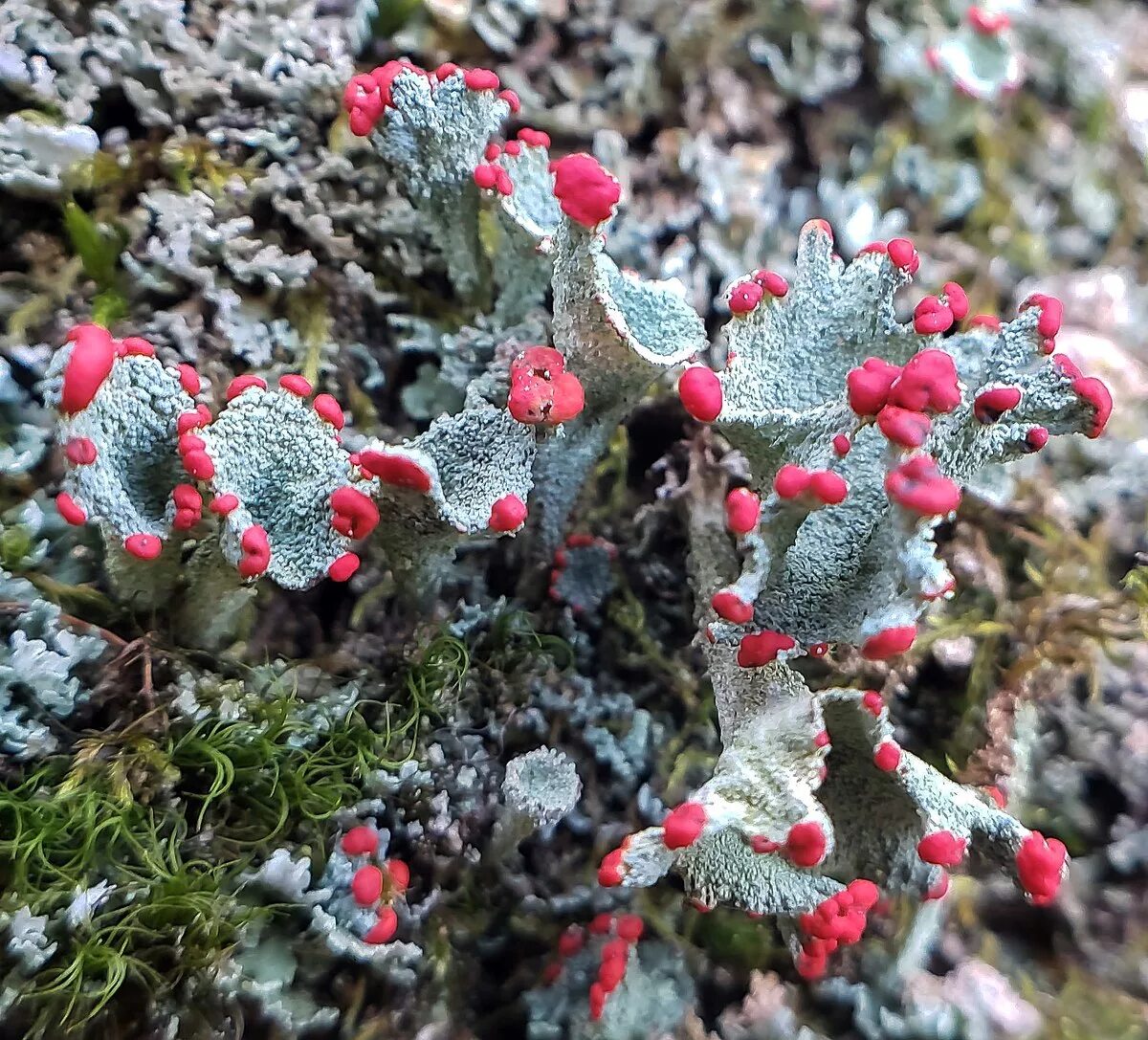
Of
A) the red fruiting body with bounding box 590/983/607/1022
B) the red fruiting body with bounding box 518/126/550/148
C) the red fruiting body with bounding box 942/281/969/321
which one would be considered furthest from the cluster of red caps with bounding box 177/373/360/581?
the red fruiting body with bounding box 942/281/969/321

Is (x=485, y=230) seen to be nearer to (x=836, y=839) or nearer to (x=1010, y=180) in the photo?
(x=836, y=839)

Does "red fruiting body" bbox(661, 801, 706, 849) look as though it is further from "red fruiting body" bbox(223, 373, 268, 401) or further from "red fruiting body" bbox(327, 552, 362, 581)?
"red fruiting body" bbox(223, 373, 268, 401)

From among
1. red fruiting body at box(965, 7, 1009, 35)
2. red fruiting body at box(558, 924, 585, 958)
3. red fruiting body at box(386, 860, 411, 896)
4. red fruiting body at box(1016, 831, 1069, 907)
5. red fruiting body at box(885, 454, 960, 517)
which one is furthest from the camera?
red fruiting body at box(965, 7, 1009, 35)

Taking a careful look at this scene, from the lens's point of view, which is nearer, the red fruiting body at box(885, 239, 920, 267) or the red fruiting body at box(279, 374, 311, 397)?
the red fruiting body at box(279, 374, 311, 397)

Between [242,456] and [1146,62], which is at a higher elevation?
[1146,62]

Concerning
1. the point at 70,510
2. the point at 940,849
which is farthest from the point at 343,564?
the point at 940,849

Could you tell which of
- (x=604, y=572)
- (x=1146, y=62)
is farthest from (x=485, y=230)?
(x=1146, y=62)

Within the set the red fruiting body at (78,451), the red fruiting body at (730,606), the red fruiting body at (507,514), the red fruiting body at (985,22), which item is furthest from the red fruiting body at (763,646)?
the red fruiting body at (985,22)
